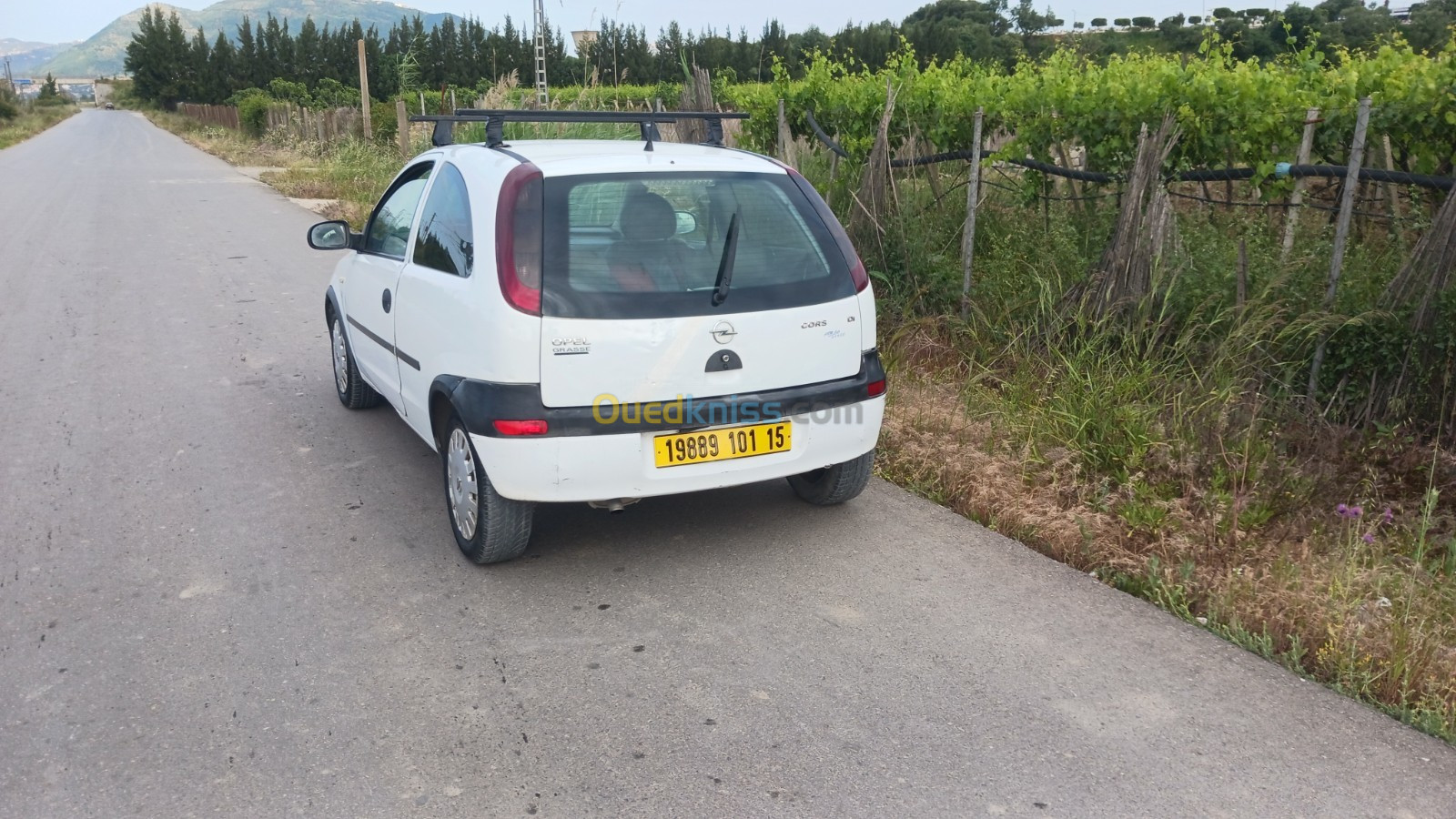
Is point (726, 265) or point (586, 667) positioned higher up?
point (726, 265)

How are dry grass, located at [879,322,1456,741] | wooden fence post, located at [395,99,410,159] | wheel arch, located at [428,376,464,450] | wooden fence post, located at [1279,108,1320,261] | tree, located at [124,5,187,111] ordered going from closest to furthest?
1. dry grass, located at [879,322,1456,741]
2. wheel arch, located at [428,376,464,450]
3. wooden fence post, located at [1279,108,1320,261]
4. wooden fence post, located at [395,99,410,159]
5. tree, located at [124,5,187,111]

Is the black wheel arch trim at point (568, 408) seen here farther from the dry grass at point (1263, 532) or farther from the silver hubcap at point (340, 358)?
the silver hubcap at point (340, 358)

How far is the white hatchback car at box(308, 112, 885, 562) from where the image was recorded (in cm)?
393

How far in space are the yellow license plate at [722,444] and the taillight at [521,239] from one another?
630 millimetres

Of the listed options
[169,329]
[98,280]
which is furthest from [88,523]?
[98,280]

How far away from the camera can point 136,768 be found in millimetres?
3035

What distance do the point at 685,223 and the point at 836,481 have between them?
4.63 ft

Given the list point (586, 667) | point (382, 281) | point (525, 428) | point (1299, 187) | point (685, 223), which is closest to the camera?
point (586, 667)

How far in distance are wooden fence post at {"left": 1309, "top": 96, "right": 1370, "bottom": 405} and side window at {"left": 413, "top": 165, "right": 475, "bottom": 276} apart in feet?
13.9

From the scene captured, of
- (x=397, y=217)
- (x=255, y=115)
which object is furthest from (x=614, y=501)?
(x=255, y=115)

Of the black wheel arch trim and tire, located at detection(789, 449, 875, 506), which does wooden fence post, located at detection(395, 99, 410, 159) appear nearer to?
tire, located at detection(789, 449, 875, 506)

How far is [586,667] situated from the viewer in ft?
11.8

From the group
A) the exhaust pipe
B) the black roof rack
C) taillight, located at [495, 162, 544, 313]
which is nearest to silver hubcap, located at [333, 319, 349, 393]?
the black roof rack

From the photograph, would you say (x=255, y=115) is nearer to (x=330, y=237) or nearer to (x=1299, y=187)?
(x=330, y=237)
